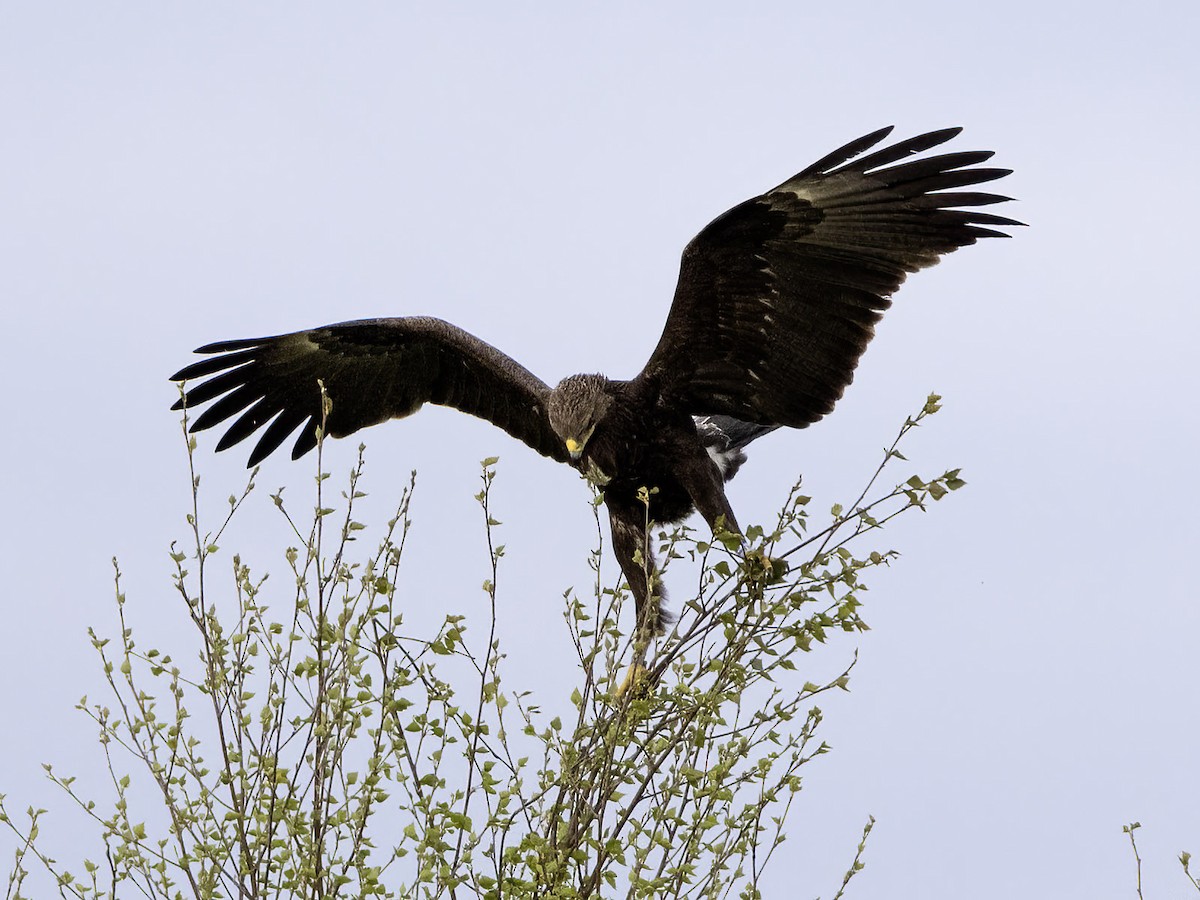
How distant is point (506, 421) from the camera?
7152mm

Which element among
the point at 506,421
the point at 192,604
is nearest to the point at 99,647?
the point at 192,604

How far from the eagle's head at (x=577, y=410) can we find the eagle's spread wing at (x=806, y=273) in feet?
0.78

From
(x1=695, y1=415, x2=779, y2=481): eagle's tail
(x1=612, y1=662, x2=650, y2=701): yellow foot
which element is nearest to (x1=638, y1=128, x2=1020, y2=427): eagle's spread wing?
(x1=695, y1=415, x2=779, y2=481): eagle's tail

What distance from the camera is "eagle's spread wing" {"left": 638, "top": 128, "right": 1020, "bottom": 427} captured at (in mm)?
5297

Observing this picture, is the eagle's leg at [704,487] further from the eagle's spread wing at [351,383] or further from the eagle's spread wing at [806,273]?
the eagle's spread wing at [351,383]

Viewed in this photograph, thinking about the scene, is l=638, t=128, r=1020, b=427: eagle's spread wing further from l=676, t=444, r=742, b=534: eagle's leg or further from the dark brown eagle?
l=676, t=444, r=742, b=534: eagle's leg

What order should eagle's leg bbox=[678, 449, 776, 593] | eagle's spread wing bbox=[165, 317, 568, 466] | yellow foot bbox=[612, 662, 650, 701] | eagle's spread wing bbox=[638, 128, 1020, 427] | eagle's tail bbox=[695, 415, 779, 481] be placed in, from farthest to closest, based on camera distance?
eagle's spread wing bbox=[165, 317, 568, 466] < eagle's tail bbox=[695, 415, 779, 481] < eagle's leg bbox=[678, 449, 776, 593] < eagle's spread wing bbox=[638, 128, 1020, 427] < yellow foot bbox=[612, 662, 650, 701]

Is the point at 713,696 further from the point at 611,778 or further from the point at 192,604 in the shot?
the point at 192,604

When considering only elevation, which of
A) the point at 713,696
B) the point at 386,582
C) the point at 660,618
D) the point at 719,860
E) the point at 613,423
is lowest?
the point at 719,860

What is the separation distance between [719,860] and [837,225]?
2633mm

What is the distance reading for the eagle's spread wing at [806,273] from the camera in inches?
209

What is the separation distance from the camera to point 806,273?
552 cm

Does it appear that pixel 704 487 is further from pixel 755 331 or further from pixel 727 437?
pixel 727 437

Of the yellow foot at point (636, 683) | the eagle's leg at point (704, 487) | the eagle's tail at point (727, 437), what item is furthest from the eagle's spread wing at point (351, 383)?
the yellow foot at point (636, 683)
